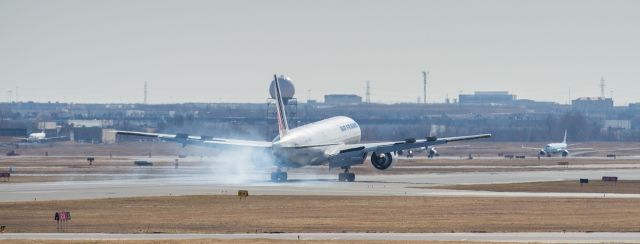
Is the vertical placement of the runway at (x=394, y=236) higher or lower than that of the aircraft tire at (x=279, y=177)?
lower

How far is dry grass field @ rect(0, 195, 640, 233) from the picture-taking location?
7406 centimetres

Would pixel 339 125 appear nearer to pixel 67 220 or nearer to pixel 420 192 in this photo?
pixel 420 192

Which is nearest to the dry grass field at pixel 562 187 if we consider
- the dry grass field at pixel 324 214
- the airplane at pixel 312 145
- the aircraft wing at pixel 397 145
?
the airplane at pixel 312 145

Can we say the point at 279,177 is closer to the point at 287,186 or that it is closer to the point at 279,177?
the point at 279,177

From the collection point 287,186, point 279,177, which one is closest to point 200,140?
point 279,177

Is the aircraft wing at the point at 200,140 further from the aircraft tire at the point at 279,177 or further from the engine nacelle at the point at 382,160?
the engine nacelle at the point at 382,160

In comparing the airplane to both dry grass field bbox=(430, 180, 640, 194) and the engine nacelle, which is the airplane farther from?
dry grass field bbox=(430, 180, 640, 194)

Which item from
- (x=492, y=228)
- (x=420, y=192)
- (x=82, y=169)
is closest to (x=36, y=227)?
(x=492, y=228)

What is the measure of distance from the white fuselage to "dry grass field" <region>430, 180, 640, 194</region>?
44.3ft

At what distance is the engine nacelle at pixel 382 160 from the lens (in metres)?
128

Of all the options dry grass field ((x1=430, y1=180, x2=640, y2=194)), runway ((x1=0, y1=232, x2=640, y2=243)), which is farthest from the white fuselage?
runway ((x1=0, y1=232, x2=640, y2=243))

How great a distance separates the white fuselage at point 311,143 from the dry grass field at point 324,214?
2111 centimetres

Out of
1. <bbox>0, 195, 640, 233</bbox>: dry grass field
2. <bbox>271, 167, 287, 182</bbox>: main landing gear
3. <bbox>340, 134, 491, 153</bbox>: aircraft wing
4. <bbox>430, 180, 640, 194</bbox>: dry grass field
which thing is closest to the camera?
<bbox>0, 195, 640, 233</bbox>: dry grass field

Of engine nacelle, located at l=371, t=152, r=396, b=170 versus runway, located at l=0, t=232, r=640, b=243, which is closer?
runway, located at l=0, t=232, r=640, b=243
